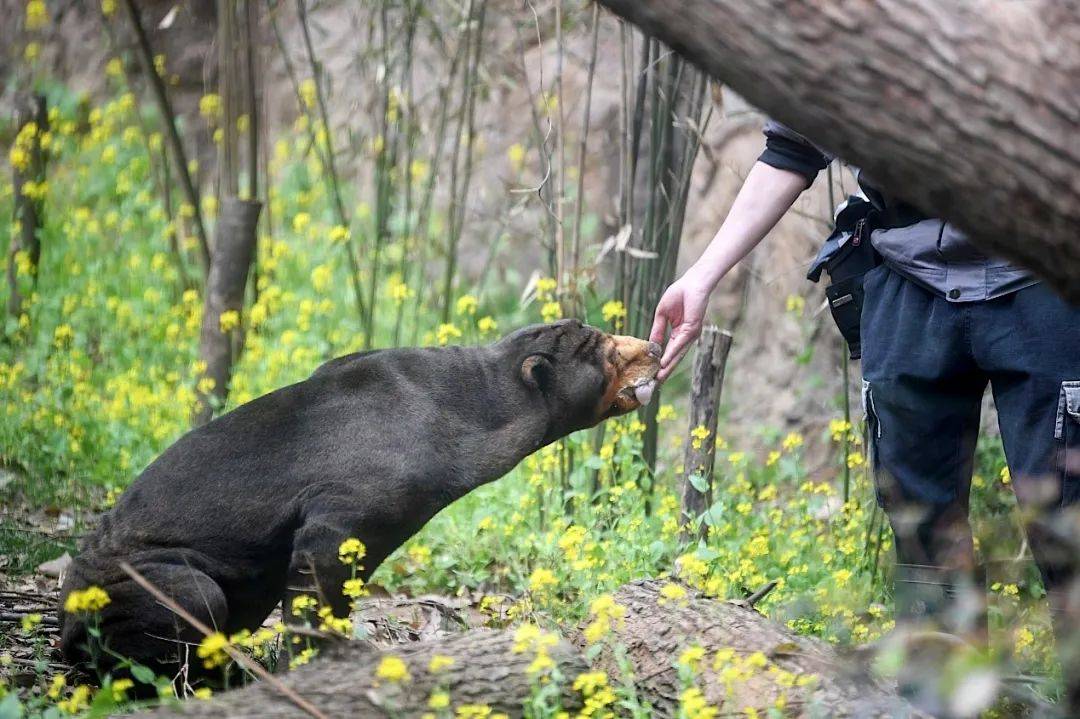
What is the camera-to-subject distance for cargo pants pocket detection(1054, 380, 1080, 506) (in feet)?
9.86

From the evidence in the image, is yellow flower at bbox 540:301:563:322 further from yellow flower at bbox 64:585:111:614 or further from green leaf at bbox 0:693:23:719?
green leaf at bbox 0:693:23:719

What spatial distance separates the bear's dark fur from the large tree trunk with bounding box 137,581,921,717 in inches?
25.0

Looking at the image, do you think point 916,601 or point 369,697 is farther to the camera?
point 916,601

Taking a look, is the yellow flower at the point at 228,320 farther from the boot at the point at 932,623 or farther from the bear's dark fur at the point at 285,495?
the boot at the point at 932,623

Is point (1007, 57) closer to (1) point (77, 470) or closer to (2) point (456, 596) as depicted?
(2) point (456, 596)

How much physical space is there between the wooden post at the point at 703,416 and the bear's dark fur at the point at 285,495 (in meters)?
0.90

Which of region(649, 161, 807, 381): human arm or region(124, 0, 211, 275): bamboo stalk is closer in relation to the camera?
region(649, 161, 807, 381): human arm

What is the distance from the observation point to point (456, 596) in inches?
207

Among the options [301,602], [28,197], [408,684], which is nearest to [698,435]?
[301,602]

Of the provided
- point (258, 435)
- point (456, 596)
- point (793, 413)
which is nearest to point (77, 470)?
point (456, 596)

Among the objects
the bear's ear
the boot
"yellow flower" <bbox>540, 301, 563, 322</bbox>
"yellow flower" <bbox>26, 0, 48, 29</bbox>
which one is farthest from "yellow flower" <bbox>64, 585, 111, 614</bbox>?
"yellow flower" <bbox>26, 0, 48, 29</bbox>

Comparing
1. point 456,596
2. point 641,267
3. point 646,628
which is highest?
point 641,267

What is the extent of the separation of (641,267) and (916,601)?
2686 millimetres

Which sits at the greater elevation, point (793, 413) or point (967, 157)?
point (967, 157)
